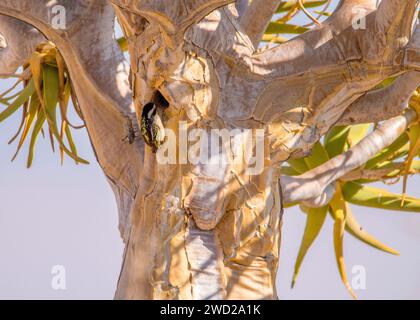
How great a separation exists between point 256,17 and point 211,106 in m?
0.50

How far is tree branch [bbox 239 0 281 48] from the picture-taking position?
3197 millimetres

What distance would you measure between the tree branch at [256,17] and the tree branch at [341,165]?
632mm

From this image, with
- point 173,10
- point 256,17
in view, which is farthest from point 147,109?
point 256,17

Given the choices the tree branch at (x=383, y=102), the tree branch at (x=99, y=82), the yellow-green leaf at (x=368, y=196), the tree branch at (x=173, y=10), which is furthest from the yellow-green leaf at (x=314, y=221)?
the tree branch at (x=173, y=10)

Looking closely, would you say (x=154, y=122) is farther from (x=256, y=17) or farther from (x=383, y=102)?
(x=383, y=102)

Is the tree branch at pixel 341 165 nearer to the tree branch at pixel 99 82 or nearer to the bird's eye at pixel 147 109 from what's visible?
the tree branch at pixel 99 82

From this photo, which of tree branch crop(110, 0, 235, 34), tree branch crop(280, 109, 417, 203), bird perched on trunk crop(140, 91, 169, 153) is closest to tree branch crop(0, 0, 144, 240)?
bird perched on trunk crop(140, 91, 169, 153)

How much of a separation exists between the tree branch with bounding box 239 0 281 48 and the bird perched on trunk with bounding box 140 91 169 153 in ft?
1.80

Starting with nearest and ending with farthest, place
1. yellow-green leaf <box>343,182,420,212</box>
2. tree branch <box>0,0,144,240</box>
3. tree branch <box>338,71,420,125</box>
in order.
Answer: tree branch <box>0,0,144,240</box> → tree branch <box>338,71,420,125</box> → yellow-green leaf <box>343,182,420,212</box>

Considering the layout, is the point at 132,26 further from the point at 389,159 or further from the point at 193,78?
the point at 389,159

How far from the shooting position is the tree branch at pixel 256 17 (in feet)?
10.5

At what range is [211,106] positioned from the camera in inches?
113

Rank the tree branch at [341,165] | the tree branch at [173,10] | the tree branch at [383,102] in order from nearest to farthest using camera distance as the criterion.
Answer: the tree branch at [173,10] < the tree branch at [383,102] < the tree branch at [341,165]

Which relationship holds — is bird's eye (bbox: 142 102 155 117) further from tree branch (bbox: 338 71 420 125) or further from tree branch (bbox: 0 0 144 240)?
tree branch (bbox: 338 71 420 125)
